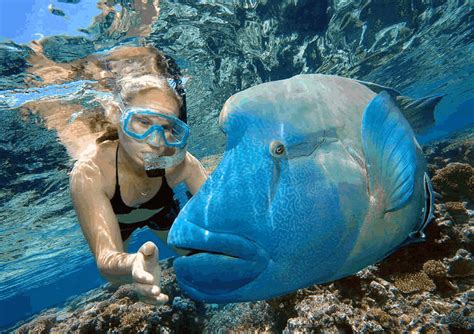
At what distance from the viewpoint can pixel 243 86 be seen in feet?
37.4

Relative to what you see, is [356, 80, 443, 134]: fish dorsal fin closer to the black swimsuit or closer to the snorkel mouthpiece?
the snorkel mouthpiece

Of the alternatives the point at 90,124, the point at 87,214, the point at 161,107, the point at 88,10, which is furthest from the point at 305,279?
the point at 90,124

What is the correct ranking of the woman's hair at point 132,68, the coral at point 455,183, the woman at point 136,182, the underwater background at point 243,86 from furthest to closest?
the woman's hair at point 132,68, the coral at point 455,183, the underwater background at point 243,86, the woman at point 136,182

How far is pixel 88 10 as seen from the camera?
605 cm

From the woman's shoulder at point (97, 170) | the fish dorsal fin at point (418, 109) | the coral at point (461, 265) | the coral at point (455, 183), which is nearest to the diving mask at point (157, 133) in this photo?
the woman's shoulder at point (97, 170)

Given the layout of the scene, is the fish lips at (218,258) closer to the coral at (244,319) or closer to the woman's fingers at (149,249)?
the woman's fingers at (149,249)

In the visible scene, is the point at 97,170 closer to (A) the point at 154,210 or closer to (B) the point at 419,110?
(A) the point at 154,210

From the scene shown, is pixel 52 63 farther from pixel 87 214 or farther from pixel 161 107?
pixel 87 214

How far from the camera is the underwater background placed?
12.7 feet

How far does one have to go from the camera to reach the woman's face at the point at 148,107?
12.4 feet

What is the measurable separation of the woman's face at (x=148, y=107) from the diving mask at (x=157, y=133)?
0.05 metres

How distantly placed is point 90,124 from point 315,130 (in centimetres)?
956

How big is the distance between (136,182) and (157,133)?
2.30 feet

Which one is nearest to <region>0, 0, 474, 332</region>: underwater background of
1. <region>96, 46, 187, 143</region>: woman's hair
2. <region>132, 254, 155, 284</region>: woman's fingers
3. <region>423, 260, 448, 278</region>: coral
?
<region>423, 260, 448, 278</region>: coral
